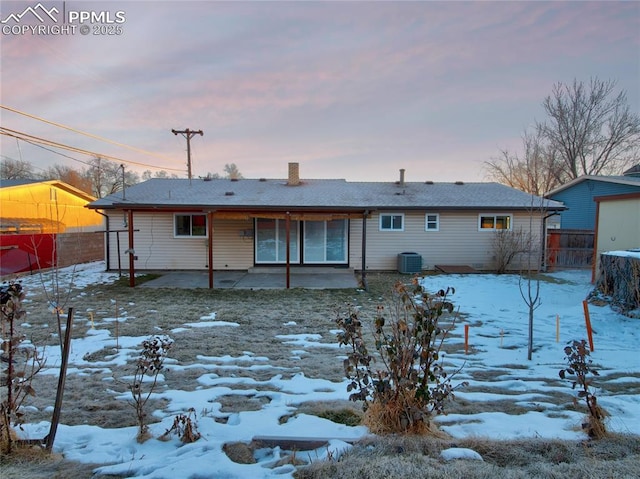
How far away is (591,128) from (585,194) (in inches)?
419

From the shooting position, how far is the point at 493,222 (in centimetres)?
1289

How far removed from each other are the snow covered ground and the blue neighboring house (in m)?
12.0

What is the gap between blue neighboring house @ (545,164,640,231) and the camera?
599 inches

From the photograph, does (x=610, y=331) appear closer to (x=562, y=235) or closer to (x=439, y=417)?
(x=439, y=417)

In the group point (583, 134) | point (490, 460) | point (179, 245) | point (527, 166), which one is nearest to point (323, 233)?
point (179, 245)

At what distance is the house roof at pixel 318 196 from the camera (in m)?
11.5

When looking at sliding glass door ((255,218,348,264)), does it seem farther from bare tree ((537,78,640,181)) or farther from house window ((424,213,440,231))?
bare tree ((537,78,640,181))

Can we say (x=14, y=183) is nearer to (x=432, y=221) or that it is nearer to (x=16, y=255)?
(x=16, y=255)

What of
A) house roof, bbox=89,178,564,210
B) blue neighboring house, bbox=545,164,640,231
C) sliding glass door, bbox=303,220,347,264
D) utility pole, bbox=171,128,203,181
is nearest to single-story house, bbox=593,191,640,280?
house roof, bbox=89,178,564,210

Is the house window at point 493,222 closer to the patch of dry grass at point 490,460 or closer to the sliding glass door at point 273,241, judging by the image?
the sliding glass door at point 273,241

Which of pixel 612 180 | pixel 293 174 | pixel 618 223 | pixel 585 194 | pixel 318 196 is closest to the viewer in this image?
pixel 618 223

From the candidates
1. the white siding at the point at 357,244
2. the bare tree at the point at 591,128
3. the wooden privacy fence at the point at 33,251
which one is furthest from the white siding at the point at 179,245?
the bare tree at the point at 591,128

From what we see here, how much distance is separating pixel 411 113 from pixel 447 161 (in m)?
8.03

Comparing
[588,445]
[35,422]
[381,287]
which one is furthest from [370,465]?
[381,287]
